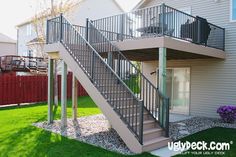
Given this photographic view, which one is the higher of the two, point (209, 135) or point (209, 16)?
point (209, 16)

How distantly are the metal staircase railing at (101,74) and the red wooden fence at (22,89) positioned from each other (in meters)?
7.05

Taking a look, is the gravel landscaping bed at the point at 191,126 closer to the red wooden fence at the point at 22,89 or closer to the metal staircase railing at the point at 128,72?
the metal staircase railing at the point at 128,72

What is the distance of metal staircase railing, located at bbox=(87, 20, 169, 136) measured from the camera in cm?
805

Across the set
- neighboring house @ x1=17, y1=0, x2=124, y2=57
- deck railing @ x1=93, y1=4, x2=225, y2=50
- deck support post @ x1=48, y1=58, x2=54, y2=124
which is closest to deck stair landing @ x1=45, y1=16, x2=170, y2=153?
deck support post @ x1=48, y1=58, x2=54, y2=124

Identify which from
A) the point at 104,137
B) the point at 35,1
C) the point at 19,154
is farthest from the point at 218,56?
the point at 35,1

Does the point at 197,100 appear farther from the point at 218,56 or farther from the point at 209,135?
the point at 209,135

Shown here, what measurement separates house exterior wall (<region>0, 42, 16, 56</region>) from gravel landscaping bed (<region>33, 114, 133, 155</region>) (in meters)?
29.0

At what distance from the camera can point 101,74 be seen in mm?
9016

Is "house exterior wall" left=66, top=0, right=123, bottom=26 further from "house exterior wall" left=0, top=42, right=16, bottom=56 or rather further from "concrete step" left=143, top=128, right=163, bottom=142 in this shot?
"concrete step" left=143, top=128, right=163, bottom=142

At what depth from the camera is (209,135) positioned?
8.74m

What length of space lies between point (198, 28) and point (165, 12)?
2.45 meters

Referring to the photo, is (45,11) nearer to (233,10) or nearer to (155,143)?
(233,10)

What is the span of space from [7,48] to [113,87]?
32363 mm

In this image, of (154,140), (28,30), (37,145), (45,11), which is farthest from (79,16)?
(154,140)
